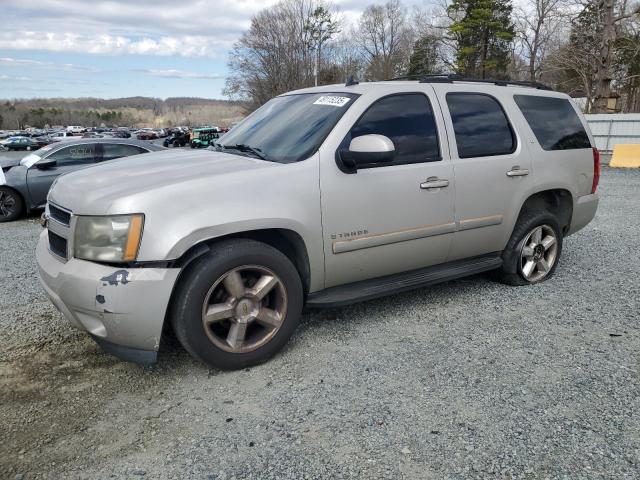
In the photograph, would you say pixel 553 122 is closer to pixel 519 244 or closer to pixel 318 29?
pixel 519 244

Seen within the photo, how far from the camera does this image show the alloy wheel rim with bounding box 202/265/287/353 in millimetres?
3135

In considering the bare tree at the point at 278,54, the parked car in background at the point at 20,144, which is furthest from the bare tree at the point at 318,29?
→ the parked car in background at the point at 20,144

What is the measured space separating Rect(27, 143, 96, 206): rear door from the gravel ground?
199 inches

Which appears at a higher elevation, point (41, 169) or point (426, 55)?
point (426, 55)

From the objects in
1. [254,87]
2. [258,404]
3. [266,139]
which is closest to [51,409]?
[258,404]

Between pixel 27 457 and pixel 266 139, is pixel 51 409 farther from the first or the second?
pixel 266 139

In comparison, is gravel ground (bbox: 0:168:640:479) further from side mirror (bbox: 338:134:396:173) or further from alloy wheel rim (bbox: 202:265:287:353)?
side mirror (bbox: 338:134:396:173)

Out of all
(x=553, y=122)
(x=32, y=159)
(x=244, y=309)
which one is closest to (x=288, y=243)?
(x=244, y=309)

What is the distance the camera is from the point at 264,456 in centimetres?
248

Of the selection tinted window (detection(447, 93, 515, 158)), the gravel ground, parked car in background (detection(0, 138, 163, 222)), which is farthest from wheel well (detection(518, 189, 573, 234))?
parked car in background (detection(0, 138, 163, 222))

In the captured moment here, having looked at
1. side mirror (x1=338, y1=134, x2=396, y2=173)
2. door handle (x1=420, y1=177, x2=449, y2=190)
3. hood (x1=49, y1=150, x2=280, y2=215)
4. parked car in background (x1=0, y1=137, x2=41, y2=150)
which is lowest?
parked car in background (x1=0, y1=137, x2=41, y2=150)

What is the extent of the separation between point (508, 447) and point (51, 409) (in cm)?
248

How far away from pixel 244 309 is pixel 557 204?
11.6 ft

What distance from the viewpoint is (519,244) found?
4.68 m
